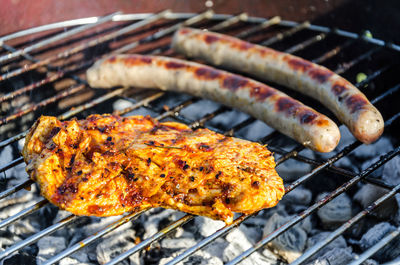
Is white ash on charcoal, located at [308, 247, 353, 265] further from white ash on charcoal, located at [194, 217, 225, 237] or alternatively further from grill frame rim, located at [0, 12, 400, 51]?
grill frame rim, located at [0, 12, 400, 51]

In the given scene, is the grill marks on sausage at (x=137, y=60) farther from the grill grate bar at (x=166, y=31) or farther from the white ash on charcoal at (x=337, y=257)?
the white ash on charcoal at (x=337, y=257)

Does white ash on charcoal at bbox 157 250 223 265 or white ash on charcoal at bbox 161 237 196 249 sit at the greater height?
white ash on charcoal at bbox 161 237 196 249

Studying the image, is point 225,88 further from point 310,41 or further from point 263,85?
point 310,41

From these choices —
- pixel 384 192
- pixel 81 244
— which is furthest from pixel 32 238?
pixel 384 192

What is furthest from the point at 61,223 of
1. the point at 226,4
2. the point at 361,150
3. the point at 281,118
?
the point at 226,4

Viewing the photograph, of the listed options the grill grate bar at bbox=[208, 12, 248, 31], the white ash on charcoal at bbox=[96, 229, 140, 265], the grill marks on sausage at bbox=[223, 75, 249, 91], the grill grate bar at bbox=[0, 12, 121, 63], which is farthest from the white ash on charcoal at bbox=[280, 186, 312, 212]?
the grill grate bar at bbox=[0, 12, 121, 63]

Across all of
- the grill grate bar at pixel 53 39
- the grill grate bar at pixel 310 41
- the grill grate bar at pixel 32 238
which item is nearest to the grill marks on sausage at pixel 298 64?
the grill grate bar at pixel 310 41
